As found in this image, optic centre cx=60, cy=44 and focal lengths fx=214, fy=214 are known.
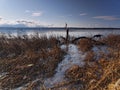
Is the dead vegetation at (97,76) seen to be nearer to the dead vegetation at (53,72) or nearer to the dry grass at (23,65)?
the dead vegetation at (53,72)

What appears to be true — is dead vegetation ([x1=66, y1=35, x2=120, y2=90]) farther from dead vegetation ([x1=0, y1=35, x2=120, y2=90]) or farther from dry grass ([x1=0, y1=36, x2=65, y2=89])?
dry grass ([x1=0, y1=36, x2=65, y2=89])

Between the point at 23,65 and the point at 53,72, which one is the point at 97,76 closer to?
the point at 53,72

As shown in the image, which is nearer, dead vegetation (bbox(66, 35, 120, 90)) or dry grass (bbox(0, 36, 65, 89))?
dead vegetation (bbox(66, 35, 120, 90))

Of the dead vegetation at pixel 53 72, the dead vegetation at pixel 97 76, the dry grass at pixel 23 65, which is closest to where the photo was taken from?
the dead vegetation at pixel 97 76

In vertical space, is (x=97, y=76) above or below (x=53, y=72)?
above

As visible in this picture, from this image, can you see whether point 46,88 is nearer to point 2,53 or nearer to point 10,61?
point 10,61

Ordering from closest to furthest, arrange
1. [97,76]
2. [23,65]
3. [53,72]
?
[97,76] → [53,72] → [23,65]

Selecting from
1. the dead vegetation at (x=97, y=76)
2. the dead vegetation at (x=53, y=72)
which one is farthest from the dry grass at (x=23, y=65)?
the dead vegetation at (x=97, y=76)

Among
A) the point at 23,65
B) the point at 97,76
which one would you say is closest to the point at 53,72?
the point at 23,65

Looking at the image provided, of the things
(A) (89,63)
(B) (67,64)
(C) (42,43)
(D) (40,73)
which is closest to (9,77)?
(D) (40,73)

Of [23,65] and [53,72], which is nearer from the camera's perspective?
[53,72]

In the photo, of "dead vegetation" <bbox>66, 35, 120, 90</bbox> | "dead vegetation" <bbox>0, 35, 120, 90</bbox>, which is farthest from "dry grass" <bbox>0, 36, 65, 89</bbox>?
"dead vegetation" <bbox>66, 35, 120, 90</bbox>

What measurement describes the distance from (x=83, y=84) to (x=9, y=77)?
10.1ft

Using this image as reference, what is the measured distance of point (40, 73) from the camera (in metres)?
9.03
